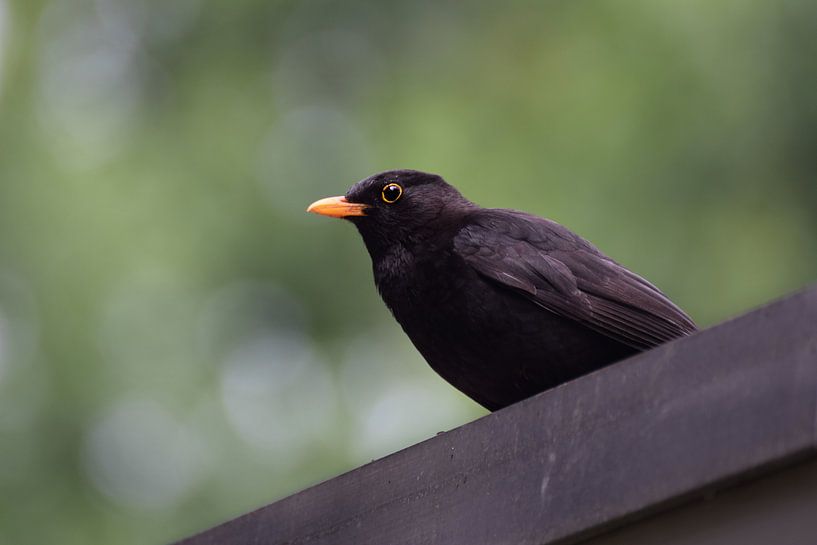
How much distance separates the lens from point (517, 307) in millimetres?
4023

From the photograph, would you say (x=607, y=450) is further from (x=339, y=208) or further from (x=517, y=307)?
(x=339, y=208)

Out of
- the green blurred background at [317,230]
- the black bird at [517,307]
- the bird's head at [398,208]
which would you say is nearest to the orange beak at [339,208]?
the bird's head at [398,208]

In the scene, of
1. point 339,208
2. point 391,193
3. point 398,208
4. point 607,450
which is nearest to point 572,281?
point 398,208

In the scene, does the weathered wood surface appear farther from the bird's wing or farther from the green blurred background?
the green blurred background

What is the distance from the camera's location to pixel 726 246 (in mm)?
7578

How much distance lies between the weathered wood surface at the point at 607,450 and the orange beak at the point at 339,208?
6.18ft

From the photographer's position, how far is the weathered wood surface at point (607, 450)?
2.25 m

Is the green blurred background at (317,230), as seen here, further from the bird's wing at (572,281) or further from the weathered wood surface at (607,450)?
the weathered wood surface at (607,450)

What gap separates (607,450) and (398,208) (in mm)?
2404

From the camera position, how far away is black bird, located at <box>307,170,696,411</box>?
398 centimetres

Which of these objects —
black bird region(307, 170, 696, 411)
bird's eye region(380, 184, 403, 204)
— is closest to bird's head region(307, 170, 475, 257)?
bird's eye region(380, 184, 403, 204)

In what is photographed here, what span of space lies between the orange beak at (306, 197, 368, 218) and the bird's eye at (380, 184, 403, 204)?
0.09 meters

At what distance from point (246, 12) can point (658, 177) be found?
11.8 feet

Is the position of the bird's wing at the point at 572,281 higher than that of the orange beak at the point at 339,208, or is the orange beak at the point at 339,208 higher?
the orange beak at the point at 339,208
